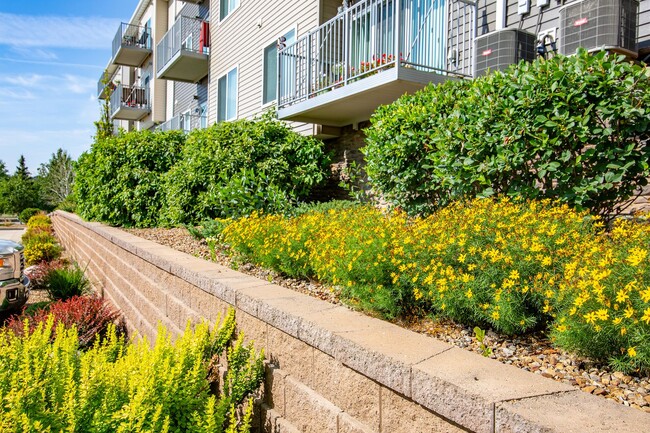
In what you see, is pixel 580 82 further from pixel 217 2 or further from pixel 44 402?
pixel 217 2

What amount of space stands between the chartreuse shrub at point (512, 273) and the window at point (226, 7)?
12929mm

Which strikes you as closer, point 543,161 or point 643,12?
point 543,161

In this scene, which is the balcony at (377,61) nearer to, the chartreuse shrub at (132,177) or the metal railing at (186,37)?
the chartreuse shrub at (132,177)

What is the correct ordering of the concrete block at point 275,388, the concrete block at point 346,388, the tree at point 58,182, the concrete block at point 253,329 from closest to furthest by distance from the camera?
the concrete block at point 346,388
the concrete block at point 275,388
the concrete block at point 253,329
the tree at point 58,182

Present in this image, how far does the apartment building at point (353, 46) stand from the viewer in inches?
233

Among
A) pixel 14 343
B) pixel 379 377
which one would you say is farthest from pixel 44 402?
pixel 379 377

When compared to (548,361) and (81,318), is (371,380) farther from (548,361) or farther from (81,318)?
(81,318)

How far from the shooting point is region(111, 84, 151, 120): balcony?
83.1 ft

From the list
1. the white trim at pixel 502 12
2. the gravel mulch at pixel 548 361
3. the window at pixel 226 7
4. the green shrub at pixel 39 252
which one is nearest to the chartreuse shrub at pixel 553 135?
the gravel mulch at pixel 548 361

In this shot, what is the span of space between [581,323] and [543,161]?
2.02 metres

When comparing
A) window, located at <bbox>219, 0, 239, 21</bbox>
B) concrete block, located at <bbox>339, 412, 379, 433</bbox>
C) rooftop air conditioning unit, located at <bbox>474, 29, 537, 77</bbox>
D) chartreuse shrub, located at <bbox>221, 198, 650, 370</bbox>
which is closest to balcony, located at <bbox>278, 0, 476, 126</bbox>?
rooftop air conditioning unit, located at <bbox>474, 29, 537, 77</bbox>

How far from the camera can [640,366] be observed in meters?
2.18

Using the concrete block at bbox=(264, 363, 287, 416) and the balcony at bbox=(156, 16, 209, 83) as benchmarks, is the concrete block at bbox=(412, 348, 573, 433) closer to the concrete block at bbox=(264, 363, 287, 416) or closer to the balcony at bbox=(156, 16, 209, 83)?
the concrete block at bbox=(264, 363, 287, 416)

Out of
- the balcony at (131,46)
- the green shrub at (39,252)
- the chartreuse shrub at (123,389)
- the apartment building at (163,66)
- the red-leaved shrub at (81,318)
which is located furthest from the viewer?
the balcony at (131,46)
